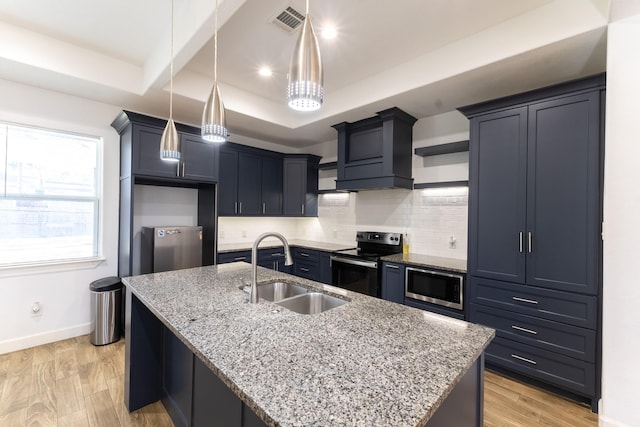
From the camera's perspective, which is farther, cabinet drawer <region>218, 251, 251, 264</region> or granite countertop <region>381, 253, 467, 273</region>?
cabinet drawer <region>218, 251, 251, 264</region>

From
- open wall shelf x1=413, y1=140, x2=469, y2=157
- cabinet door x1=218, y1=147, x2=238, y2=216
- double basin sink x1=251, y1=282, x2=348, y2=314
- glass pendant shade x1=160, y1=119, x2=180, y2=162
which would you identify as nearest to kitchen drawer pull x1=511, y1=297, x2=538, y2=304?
open wall shelf x1=413, y1=140, x2=469, y2=157

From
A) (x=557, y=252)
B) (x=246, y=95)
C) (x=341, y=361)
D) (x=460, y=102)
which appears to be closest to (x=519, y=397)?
(x=557, y=252)

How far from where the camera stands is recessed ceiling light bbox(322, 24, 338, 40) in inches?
92.0

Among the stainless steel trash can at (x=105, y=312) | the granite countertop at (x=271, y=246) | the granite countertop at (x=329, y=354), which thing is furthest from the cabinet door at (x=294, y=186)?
the granite countertop at (x=329, y=354)

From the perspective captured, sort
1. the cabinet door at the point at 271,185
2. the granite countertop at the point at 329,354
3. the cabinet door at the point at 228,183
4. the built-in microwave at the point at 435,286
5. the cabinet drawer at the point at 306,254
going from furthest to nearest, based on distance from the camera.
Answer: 1. the cabinet door at the point at 271,185
2. the cabinet drawer at the point at 306,254
3. the cabinet door at the point at 228,183
4. the built-in microwave at the point at 435,286
5. the granite countertop at the point at 329,354

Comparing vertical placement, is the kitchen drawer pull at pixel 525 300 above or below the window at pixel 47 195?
below

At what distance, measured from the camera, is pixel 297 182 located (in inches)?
189

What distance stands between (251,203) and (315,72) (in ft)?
11.5

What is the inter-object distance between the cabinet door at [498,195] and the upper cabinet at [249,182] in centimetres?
293

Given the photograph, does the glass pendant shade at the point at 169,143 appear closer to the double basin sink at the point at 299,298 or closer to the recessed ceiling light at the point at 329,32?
the double basin sink at the point at 299,298

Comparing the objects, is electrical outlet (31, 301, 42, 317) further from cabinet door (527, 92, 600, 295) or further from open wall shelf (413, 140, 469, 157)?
cabinet door (527, 92, 600, 295)

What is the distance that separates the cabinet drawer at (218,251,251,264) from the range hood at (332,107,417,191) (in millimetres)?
1625

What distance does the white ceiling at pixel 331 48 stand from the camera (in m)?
2.08

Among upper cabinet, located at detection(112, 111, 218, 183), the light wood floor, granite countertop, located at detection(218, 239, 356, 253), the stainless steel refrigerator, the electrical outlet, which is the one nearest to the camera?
Result: the light wood floor
